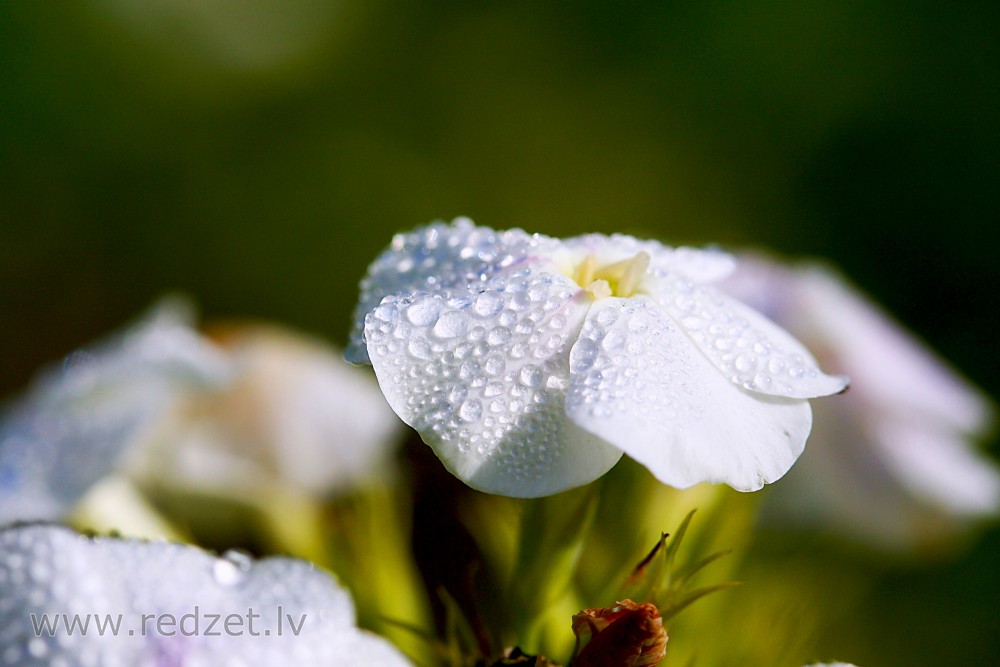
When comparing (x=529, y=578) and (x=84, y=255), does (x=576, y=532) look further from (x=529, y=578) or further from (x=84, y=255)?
(x=84, y=255)

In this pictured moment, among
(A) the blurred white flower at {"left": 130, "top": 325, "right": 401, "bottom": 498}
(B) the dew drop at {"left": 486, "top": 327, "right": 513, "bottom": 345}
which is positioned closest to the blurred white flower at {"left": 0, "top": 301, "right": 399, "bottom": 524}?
(A) the blurred white flower at {"left": 130, "top": 325, "right": 401, "bottom": 498}

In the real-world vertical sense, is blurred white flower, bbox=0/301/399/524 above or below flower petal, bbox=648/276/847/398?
below

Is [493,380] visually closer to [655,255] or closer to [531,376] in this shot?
[531,376]

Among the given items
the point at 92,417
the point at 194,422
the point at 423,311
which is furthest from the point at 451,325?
the point at 194,422

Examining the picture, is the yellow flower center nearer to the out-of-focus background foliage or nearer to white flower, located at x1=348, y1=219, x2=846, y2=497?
white flower, located at x1=348, y1=219, x2=846, y2=497

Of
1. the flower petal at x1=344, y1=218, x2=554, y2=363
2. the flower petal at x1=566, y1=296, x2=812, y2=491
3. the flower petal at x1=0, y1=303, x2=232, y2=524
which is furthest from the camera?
the flower petal at x1=0, y1=303, x2=232, y2=524

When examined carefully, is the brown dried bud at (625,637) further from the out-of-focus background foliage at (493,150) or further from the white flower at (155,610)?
the out-of-focus background foliage at (493,150)
